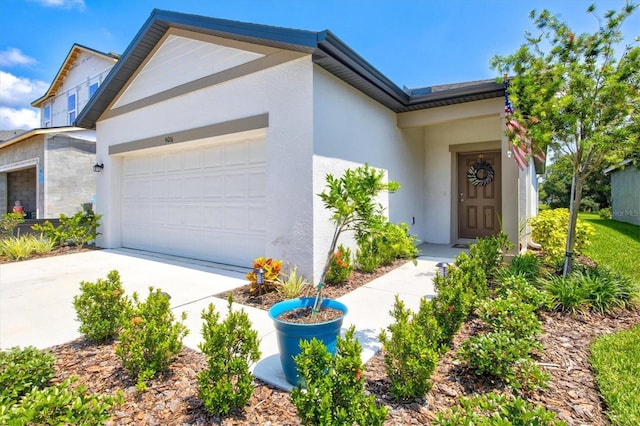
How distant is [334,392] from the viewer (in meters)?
1.95

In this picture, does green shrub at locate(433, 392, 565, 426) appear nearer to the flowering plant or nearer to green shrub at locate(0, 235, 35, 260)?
the flowering plant

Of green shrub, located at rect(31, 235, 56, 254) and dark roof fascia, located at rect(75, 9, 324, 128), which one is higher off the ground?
dark roof fascia, located at rect(75, 9, 324, 128)

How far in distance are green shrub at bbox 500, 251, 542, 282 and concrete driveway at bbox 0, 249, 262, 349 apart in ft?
12.0

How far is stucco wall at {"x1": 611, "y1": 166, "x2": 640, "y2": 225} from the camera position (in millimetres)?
14625

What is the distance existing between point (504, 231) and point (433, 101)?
3.20 metres

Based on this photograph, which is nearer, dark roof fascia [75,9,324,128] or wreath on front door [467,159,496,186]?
dark roof fascia [75,9,324,128]

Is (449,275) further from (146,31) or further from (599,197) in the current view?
(599,197)

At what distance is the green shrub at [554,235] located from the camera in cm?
584

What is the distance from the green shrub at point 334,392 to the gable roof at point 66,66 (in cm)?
1722

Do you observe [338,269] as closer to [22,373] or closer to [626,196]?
[22,373]

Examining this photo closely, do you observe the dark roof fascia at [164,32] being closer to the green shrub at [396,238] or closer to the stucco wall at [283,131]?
the stucco wall at [283,131]

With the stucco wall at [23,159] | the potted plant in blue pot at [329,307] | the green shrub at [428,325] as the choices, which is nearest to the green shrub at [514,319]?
the green shrub at [428,325]

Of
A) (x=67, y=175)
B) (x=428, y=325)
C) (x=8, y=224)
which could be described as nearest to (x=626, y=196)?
(x=428, y=325)

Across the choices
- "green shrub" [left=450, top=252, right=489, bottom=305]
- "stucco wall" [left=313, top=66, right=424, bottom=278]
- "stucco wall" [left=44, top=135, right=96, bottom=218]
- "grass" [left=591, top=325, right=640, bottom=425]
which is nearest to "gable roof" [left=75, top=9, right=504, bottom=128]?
"stucco wall" [left=313, top=66, right=424, bottom=278]
